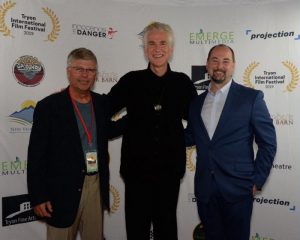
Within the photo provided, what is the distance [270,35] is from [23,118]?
2.55 metres

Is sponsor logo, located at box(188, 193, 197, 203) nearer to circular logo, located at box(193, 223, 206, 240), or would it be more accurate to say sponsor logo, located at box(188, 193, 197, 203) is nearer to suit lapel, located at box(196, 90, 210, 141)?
circular logo, located at box(193, 223, 206, 240)

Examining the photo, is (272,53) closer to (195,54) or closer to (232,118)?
(195,54)

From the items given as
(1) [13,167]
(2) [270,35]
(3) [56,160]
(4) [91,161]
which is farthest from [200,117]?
(1) [13,167]

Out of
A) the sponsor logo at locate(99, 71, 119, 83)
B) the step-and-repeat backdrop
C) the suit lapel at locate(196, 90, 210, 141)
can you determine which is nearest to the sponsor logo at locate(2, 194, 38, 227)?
the step-and-repeat backdrop

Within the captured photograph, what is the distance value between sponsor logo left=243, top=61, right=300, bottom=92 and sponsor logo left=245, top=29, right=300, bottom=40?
10.3 inches

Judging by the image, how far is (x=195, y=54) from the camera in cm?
345

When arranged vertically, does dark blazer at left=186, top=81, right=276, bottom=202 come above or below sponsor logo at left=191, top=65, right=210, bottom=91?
below

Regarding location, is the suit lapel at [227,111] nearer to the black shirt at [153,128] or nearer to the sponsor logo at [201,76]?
the black shirt at [153,128]

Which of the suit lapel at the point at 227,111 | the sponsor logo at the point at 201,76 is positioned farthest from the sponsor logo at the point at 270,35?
the suit lapel at the point at 227,111

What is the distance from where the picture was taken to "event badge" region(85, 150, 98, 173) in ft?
7.38

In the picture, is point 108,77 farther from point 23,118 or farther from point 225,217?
point 225,217

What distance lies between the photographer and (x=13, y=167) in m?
2.84

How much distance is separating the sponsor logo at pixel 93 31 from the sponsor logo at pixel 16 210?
1624 millimetres

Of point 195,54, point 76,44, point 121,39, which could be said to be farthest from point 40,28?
point 195,54
